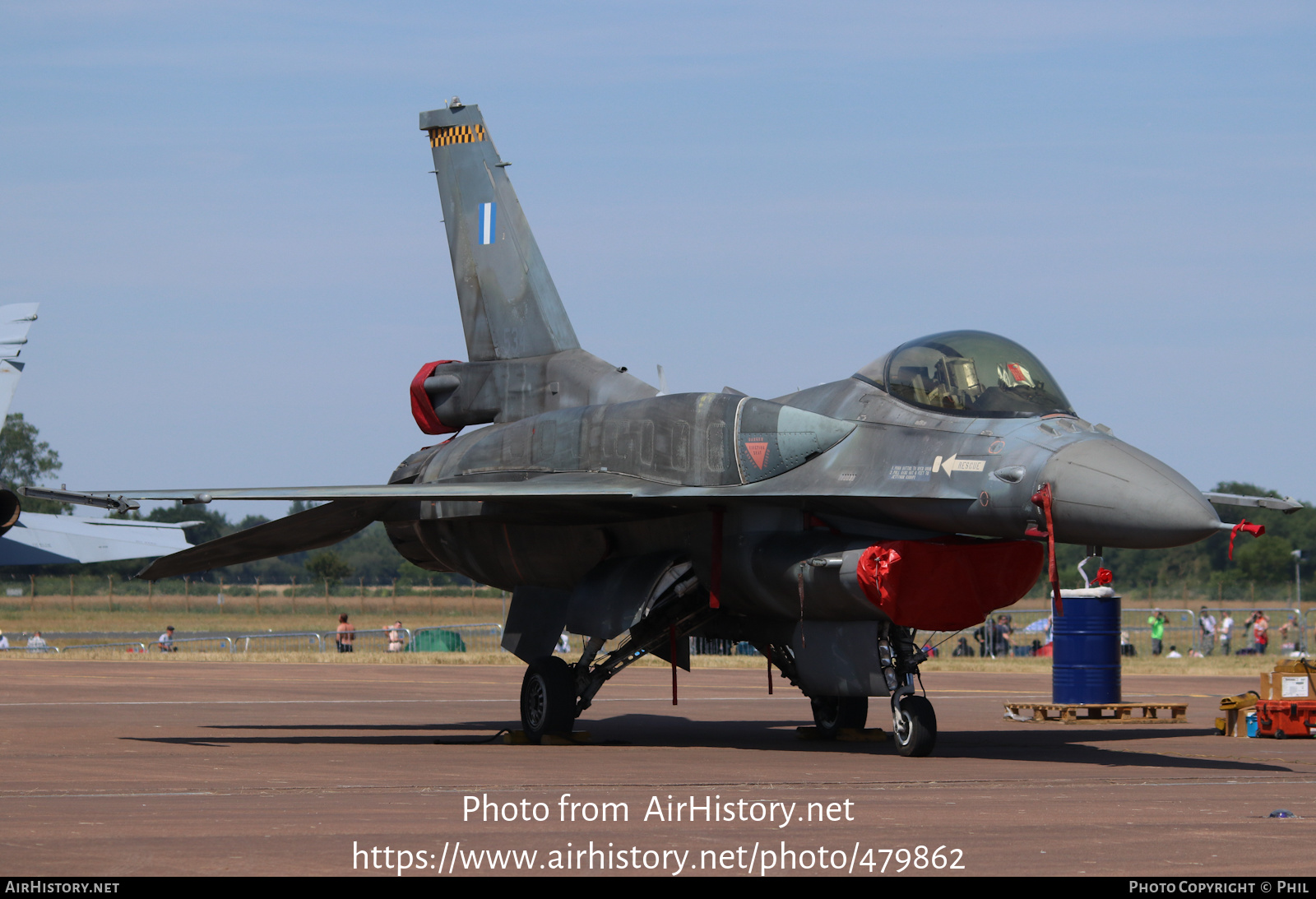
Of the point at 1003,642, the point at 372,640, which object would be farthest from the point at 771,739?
the point at 372,640

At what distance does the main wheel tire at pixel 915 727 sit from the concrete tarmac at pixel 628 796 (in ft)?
0.47

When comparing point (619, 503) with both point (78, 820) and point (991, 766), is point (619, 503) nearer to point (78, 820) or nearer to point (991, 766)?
point (991, 766)

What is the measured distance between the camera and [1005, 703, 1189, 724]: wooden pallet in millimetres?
19031

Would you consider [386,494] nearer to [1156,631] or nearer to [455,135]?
[455,135]

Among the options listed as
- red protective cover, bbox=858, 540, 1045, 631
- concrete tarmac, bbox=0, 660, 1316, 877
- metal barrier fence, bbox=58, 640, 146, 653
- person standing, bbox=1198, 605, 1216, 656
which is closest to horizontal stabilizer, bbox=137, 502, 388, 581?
concrete tarmac, bbox=0, 660, 1316, 877

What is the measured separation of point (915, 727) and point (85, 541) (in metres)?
34.8

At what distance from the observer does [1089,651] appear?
1947 cm

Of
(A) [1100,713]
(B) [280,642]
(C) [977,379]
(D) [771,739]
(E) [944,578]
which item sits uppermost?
(C) [977,379]

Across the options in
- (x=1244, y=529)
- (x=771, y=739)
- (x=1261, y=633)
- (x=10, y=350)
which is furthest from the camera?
(x=1261, y=633)

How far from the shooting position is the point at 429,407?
19297mm

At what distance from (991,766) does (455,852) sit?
6.39 metres

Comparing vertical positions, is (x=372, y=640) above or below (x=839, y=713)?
below

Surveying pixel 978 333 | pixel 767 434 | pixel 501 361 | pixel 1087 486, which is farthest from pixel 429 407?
pixel 1087 486

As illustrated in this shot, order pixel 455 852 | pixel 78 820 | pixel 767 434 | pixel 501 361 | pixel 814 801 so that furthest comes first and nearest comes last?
pixel 501 361, pixel 767 434, pixel 814 801, pixel 78 820, pixel 455 852
